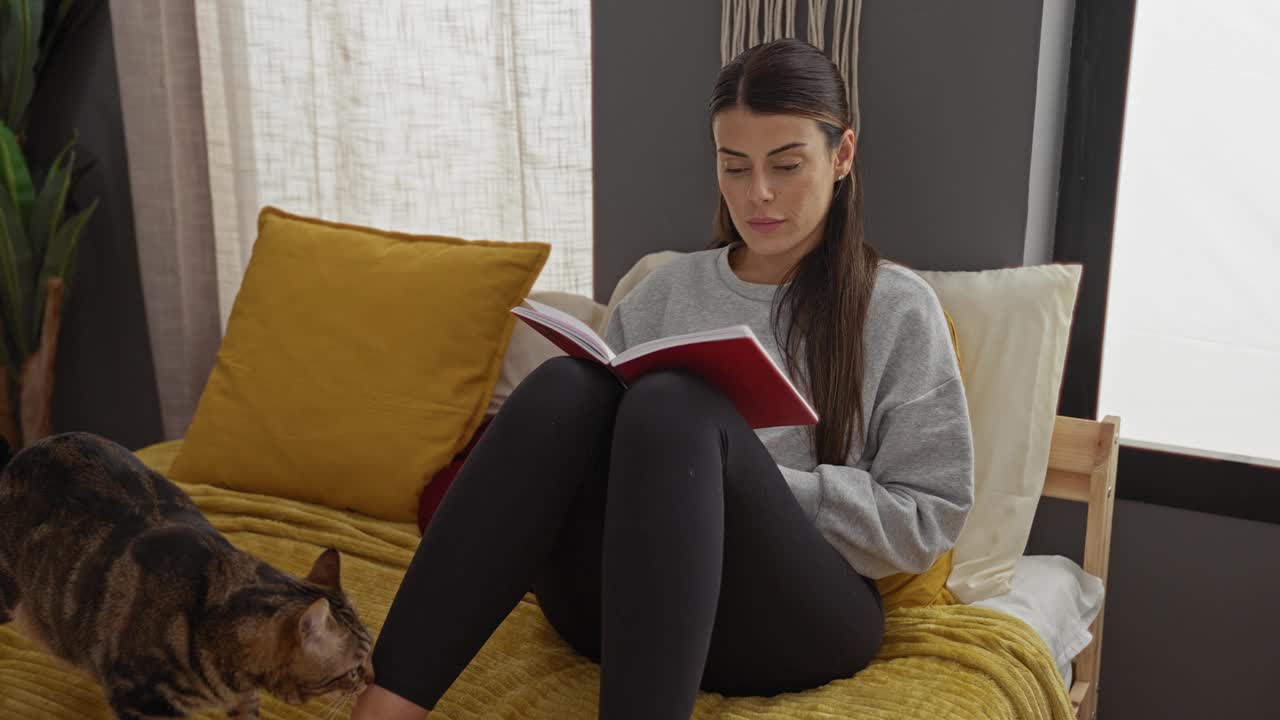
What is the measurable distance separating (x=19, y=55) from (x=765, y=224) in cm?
183

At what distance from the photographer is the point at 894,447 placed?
134 cm

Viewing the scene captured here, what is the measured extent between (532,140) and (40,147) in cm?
139

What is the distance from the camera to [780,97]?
1381mm

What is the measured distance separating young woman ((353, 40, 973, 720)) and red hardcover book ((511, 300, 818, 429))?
0.03 meters

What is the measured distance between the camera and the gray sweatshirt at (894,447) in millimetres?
1283

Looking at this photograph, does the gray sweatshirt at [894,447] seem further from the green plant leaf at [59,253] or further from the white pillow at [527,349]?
the green plant leaf at [59,253]

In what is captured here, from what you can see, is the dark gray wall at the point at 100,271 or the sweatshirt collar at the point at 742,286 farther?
the dark gray wall at the point at 100,271

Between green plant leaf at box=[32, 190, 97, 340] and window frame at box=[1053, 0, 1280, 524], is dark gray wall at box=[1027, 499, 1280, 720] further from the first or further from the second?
green plant leaf at box=[32, 190, 97, 340]

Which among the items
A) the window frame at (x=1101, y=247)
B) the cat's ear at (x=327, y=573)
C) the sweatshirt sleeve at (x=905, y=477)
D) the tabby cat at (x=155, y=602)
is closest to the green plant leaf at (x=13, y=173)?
the tabby cat at (x=155, y=602)

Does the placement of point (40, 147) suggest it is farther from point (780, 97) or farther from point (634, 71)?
point (780, 97)

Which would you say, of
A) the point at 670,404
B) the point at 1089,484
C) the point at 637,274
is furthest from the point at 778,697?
the point at 637,274

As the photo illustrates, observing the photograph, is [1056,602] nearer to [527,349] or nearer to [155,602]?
[527,349]

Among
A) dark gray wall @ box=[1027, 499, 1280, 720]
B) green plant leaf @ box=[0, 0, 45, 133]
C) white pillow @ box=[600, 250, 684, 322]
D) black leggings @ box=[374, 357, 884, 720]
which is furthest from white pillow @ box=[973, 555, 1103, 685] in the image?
green plant leaf @ box=[0, 0, 45, 133]

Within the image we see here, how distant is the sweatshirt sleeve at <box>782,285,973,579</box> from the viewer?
1280 millimetres
